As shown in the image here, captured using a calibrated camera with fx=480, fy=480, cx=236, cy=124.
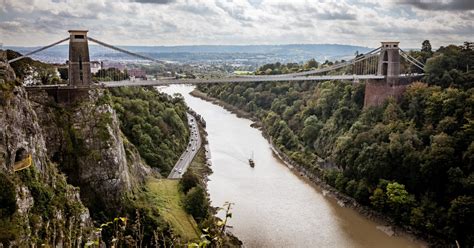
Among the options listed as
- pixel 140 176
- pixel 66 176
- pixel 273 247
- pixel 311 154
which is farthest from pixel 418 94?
pixel 66 176

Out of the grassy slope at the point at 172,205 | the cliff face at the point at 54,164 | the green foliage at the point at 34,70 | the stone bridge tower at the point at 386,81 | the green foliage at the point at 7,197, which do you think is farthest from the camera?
the stone bridge tower at the point at 386,81

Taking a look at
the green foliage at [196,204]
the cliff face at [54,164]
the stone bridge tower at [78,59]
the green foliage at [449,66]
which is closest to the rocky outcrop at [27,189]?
the cliff face at [54,164]

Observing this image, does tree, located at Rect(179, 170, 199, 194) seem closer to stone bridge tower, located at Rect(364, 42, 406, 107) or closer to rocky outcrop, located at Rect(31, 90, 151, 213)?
rocky outcrop, located at Rect(31, 90, 151, 213)

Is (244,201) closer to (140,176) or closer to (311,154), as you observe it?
(140,176)

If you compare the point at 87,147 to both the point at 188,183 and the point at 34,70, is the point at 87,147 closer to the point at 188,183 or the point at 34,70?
the point at 34,70

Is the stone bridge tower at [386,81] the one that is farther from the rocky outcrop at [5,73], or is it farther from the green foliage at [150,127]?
the rocky outcrop at [5,73]

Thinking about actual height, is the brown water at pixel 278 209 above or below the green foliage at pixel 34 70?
below
